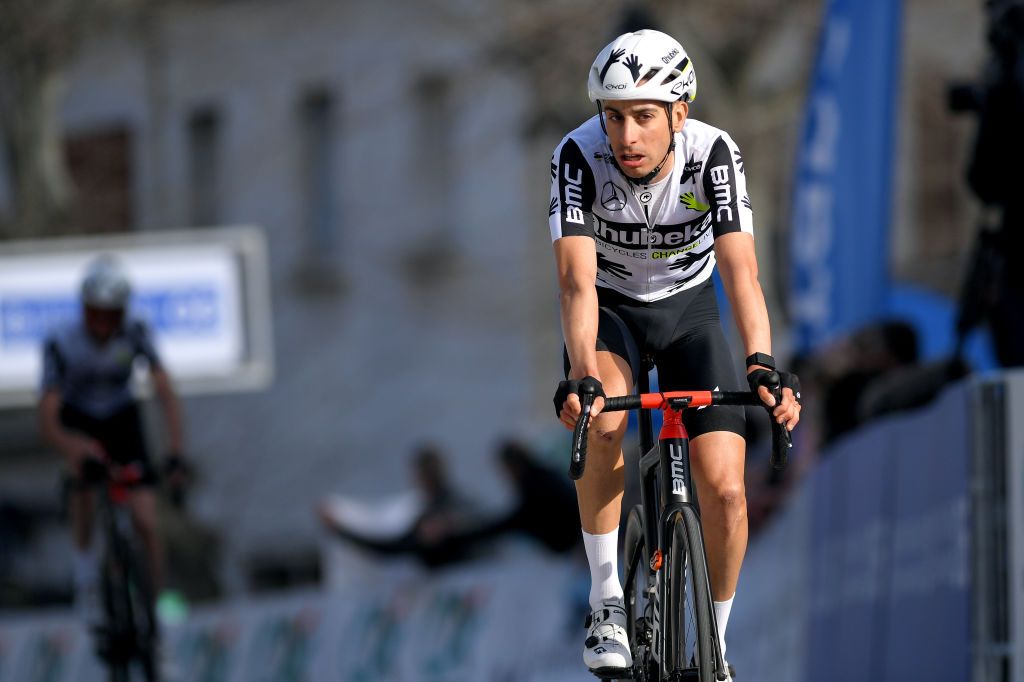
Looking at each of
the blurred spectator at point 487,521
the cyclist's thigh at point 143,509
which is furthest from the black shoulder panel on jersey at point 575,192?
the blurred spectator at point 487,521

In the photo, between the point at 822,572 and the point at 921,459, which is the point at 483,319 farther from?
the point at 921,459

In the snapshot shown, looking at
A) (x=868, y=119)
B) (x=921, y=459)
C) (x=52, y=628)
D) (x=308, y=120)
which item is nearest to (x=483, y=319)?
(x=308, y=120)

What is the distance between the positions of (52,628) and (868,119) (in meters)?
9.02

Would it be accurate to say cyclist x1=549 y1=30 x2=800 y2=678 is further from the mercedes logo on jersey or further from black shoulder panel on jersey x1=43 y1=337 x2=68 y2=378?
black shoulder panel on jersey x1=43 y1=337 x2=68 y2=378

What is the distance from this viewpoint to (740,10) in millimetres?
22141

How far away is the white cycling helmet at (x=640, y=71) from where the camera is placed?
22.2 ft

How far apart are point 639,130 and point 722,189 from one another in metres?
0.37

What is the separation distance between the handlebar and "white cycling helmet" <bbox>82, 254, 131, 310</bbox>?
19.6 feet

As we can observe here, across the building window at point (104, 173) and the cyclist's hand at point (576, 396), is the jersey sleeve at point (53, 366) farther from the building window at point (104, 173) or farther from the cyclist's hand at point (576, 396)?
the building window at point (104, 173)

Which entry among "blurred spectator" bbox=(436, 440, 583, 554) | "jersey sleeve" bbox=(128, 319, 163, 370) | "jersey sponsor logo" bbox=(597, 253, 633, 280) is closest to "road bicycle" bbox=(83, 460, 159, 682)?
"jersey sleeve" bbox=(128, 319, 163, 370)

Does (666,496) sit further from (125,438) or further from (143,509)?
(125,438)

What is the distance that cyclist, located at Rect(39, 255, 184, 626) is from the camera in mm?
12188

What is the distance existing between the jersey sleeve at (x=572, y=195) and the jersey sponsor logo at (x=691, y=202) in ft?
0.99

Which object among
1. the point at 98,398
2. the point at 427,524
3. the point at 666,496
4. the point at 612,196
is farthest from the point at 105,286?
the point at 666,496
